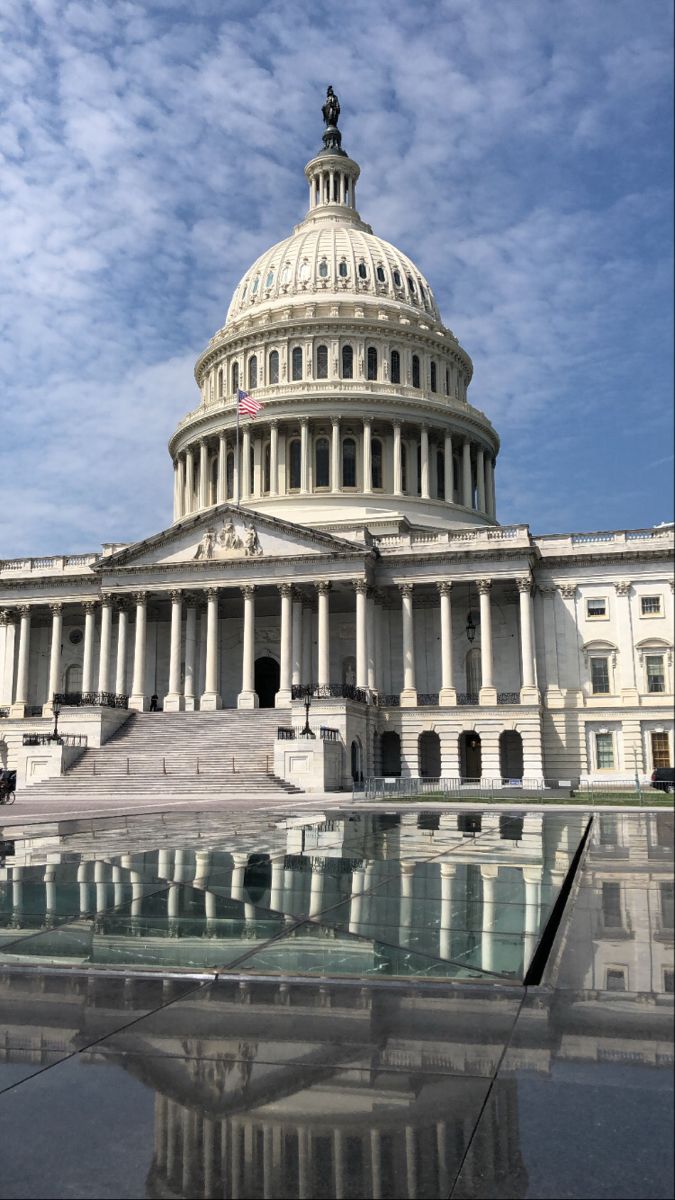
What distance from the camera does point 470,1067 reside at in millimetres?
5238

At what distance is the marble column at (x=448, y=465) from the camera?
283 ft

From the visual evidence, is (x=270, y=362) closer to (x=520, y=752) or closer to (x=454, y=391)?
(x=454, y=391)

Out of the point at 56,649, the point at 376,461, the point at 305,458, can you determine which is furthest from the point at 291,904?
the point at 376,461

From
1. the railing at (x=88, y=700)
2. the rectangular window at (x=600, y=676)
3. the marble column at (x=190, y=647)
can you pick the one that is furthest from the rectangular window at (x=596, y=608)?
the railing at (x=88, y=700)

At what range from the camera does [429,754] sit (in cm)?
6862

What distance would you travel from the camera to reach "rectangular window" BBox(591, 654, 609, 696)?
66812 mm

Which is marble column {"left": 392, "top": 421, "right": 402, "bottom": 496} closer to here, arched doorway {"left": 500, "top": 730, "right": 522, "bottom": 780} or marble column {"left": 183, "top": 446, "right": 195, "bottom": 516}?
marble column {"left": 183, "top": 446, "right": 195, "bottom": 516}

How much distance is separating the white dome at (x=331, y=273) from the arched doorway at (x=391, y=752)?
44.9m

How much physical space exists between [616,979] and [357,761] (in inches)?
2147

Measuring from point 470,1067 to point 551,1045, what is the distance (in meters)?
0.54

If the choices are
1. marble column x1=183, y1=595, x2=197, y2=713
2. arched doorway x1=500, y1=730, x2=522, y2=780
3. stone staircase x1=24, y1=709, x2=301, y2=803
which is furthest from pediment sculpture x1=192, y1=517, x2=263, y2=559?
arched doorway x1=500, y1=730, x2=522, y2=780

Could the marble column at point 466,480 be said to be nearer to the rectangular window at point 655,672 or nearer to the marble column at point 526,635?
the marble column at point 526,635

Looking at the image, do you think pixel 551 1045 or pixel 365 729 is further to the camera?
pixel 365 729

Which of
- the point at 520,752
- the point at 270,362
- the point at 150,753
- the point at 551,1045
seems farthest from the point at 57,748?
the point at 551,1045
